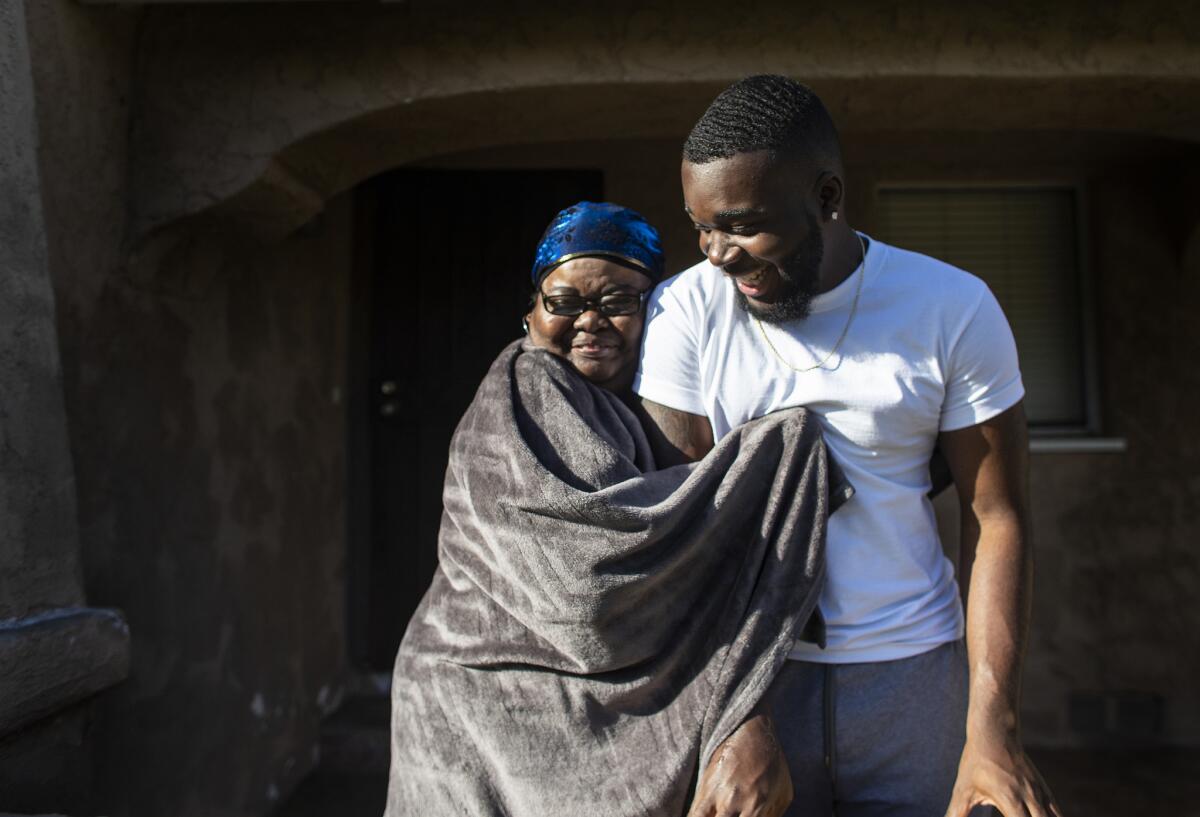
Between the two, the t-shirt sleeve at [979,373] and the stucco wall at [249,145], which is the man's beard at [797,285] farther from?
the stucco wall at [249,145]

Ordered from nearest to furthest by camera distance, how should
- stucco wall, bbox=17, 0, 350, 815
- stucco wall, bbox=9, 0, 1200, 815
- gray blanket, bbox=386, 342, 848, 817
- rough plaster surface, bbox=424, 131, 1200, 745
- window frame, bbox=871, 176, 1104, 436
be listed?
gray blanket, bbox=386, 342, 848, 817 < stucco wall, bbox=17, 0, 350, 815 < stucco wall, bbox=9, 0, 1200, 815 < rough plaster surface, bbox=424, 131, 1200, 745 < window frame, bbox=871, 176, 1104, 436

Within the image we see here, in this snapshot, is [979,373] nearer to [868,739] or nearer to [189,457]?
[868,739]

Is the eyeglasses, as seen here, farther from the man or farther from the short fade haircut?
the short fade haircut

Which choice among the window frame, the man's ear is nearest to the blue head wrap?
the man's ear

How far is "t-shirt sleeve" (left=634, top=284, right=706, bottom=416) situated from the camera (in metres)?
1.61

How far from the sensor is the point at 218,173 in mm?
3027

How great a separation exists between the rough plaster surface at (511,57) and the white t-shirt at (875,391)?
163 centimetres

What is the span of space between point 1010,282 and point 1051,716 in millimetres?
2093

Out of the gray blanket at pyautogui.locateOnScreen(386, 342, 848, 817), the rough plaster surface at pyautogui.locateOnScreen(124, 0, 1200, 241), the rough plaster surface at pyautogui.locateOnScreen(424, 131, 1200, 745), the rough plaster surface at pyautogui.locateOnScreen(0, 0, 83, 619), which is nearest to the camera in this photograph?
the gray blanket at pyautogui.locateOnScreen(386, 342, 848, 817)

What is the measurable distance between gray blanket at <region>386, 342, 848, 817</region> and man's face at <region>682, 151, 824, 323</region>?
7.8 inches

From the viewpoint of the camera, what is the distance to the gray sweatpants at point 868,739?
5.09 feet

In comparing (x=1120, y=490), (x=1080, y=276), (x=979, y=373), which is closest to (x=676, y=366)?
(x=979, y=373)

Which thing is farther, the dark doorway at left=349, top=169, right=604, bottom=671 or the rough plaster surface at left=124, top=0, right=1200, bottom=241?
the dark doorway at left=349, top=169, right=604, bottom=671

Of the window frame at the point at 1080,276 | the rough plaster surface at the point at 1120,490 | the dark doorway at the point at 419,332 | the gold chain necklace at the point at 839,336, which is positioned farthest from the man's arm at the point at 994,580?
the window frame at the point at 1080,276
